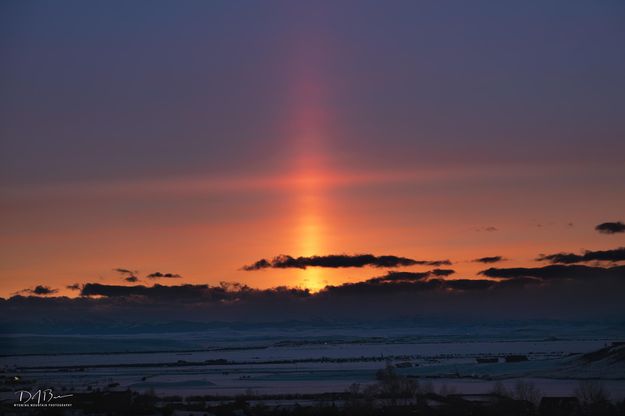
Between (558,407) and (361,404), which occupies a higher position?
(361,404)

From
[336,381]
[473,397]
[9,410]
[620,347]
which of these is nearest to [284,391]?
[336,381]

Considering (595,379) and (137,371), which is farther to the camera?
(137,371)

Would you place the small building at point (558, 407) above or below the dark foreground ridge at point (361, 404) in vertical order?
below

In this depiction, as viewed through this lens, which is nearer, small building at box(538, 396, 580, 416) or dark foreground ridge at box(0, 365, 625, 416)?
small building at box(538, 396, 580, 416)

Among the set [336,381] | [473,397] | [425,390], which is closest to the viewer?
[473,397]

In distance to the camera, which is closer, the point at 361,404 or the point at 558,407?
the point at 558,407

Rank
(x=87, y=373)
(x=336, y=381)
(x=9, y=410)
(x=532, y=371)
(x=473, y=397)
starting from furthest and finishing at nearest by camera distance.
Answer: (x=87, y=373) → (x=532, y=371) → (x=336, y=381) → (x=473, y=397) → (x=9, y=410)

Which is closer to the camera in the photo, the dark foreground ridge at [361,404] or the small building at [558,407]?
the small building at [558,407]

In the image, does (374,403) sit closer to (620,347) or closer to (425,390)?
(425,390)

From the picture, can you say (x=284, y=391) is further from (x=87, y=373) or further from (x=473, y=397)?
(x=87, y=373)

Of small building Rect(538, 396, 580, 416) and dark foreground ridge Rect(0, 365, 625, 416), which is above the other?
dark foreground ridge Rect(0, 365, 625, 416)
